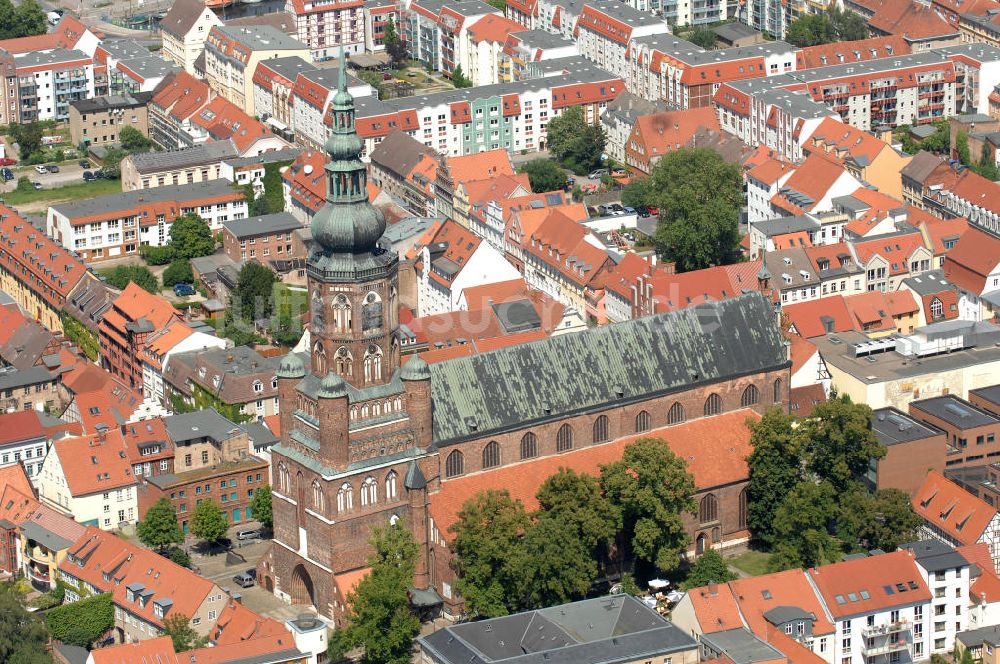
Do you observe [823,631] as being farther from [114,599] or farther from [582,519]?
Answer: [114,599]

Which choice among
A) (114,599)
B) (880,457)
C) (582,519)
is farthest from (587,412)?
(114,599)

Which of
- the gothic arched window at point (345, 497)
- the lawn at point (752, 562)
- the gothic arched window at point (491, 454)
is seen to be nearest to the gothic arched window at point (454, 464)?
the gothic arched window at point (491, 454)

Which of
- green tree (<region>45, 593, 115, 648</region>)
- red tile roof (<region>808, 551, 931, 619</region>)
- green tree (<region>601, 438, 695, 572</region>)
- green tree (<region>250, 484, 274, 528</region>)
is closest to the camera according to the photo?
red tile roof (<region>808, 551, 931, 619</region>)

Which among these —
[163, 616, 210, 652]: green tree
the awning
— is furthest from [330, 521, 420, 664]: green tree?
[163, 616, 210, 652]: green tree

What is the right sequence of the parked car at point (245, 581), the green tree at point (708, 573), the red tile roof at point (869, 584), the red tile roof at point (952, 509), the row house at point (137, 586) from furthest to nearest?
the parked car at point (245, 581) < the red tile roof at point (952, 509) < the green tree at point (708, 573) < the row house at point (137, 586) < the red tile roof at point (869, 584)

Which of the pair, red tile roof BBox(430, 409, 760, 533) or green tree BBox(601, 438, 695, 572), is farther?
red tile roof BBox(430, 409, 760, 533)

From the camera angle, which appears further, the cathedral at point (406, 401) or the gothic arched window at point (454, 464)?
the gothic arched window at point (454, 464)

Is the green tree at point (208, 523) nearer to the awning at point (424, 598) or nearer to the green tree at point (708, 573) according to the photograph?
the awning at point (424, 598)

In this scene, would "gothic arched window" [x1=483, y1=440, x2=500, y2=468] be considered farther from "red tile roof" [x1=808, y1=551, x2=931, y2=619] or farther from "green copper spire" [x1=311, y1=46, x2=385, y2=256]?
"red tile roof" [x1=808, y1=551, x2=931, y2=619]
